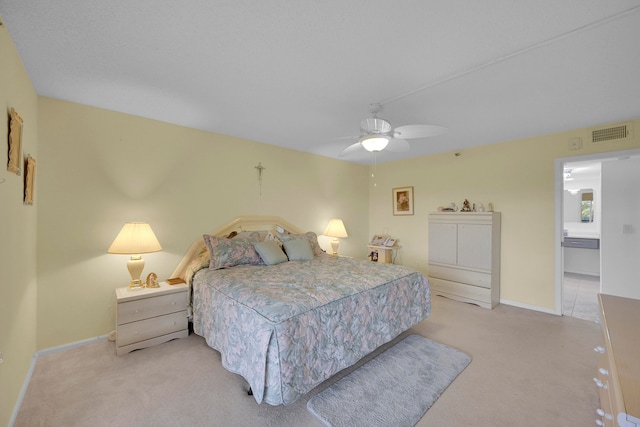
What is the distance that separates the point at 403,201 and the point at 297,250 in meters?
2.62

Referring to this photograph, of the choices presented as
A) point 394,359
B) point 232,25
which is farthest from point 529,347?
point 232,25

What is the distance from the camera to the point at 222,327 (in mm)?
2152

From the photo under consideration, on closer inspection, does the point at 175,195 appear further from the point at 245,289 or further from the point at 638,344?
the point at 638,344

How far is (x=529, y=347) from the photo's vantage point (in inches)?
102

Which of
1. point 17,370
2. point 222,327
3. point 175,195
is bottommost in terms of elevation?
point 17,370

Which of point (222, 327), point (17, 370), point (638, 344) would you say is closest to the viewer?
point (638, 344)

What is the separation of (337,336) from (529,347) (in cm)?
210

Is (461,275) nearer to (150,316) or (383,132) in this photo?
(383,132)

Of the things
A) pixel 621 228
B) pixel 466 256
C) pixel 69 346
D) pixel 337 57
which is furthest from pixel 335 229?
pixel 621 228

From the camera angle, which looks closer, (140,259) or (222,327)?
(222,327)

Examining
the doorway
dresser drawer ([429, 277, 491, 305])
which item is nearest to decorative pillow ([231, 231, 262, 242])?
dresser drawer ([429, 277, 491, 305])

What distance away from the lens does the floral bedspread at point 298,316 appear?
166 cm

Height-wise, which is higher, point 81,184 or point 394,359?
point 81,184

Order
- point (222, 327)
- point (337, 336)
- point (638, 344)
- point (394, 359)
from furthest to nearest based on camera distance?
point (394, 359), point (222, 327), point (337, 336), point (638, 344)
